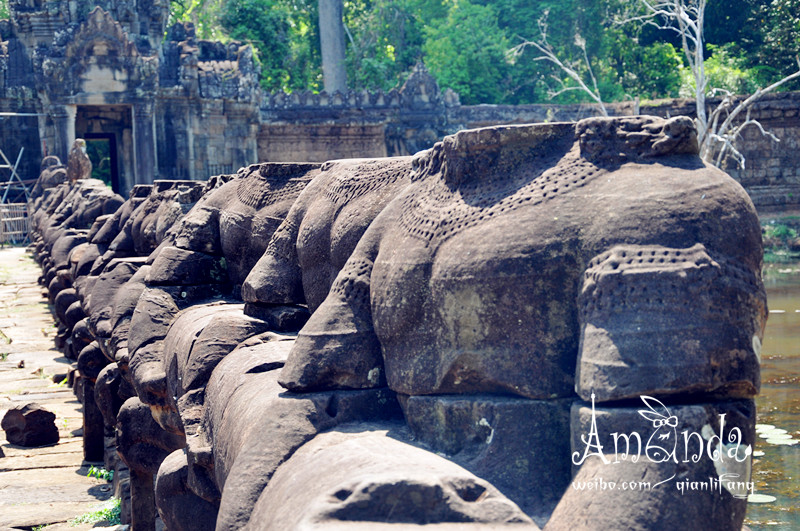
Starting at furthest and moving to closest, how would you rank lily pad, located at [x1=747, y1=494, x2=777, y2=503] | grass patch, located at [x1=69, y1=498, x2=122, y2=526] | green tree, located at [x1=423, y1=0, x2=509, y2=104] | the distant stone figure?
green tree, located at [x1=423, y1=0, x2=509, y2=104]
the distant stone figure
grass patch, located at [x1=69, y1=498, x2=122, y2=526]
lily pad, located at [x1=747, y1=494, x2=777, y2=503]

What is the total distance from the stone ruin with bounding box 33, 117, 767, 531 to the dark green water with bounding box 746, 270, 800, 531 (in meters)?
2.81

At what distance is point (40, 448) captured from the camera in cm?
758

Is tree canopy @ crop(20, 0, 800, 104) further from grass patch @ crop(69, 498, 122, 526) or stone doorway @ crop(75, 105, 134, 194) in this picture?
grass patch @ crop(69, 498, 122, 526)

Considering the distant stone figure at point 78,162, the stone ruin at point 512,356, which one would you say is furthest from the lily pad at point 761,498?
the distant stone figure at point 78,162

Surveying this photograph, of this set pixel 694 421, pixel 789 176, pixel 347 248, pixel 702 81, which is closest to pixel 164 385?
pixel 347 248

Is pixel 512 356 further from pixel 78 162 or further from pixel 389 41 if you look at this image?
pixel 389 41

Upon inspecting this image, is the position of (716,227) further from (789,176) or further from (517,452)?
(789,176)

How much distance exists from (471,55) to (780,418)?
21.4 metres

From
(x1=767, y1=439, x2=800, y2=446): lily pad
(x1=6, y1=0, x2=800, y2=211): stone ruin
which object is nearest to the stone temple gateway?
(x1=6, y1=0, x2=800, y2=211): stone ruin

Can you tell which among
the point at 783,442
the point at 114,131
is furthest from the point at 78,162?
the point at 783,442

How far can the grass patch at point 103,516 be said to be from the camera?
5.92 metres

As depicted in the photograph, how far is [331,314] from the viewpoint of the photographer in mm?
3008

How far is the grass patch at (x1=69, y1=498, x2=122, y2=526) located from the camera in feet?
19.4

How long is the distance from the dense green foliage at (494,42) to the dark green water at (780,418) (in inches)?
571
